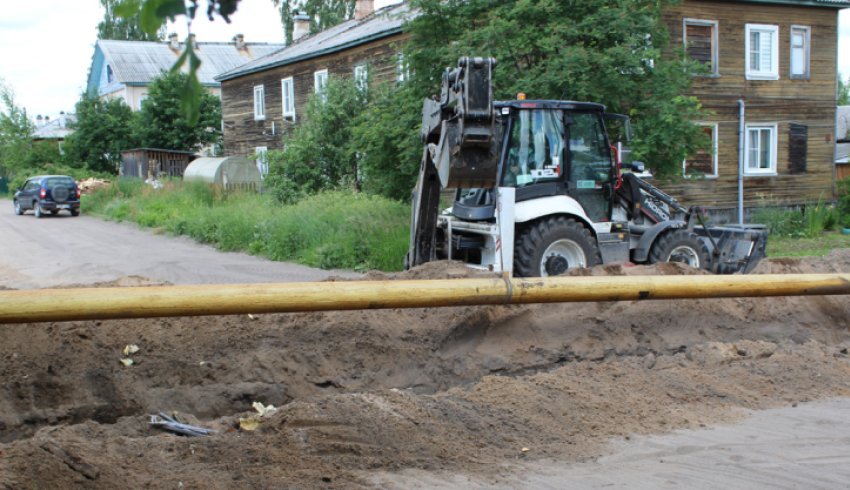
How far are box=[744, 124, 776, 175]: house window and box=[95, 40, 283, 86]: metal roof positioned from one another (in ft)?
118

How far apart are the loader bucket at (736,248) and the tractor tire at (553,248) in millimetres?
2364

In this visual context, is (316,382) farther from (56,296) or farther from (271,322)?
(56,296)

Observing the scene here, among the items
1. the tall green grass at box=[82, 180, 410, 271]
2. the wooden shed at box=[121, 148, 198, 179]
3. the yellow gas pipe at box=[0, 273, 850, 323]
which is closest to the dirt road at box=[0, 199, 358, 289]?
the tall green grass at box=[82, 180, 410, 271]

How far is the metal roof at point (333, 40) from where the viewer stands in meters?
28.6

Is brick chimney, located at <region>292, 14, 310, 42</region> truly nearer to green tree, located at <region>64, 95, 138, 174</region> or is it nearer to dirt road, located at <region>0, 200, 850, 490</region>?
green tree, located at <region>64, 95, 138, 174</region>

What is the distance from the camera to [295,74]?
3547 cm

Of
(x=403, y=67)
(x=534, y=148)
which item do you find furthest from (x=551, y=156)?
(x=403, y=67)

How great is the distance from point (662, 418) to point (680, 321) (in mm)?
2524

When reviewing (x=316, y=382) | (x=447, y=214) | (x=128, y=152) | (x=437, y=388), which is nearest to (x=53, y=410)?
(x=316, y=382)

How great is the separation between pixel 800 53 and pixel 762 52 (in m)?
1.66

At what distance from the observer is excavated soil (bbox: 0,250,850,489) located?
205 inches

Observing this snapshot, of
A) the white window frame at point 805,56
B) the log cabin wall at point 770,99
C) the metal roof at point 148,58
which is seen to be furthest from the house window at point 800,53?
the metal roof at point 148,58

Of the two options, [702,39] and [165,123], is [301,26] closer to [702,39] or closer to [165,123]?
[165,123]

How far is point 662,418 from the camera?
634cm
